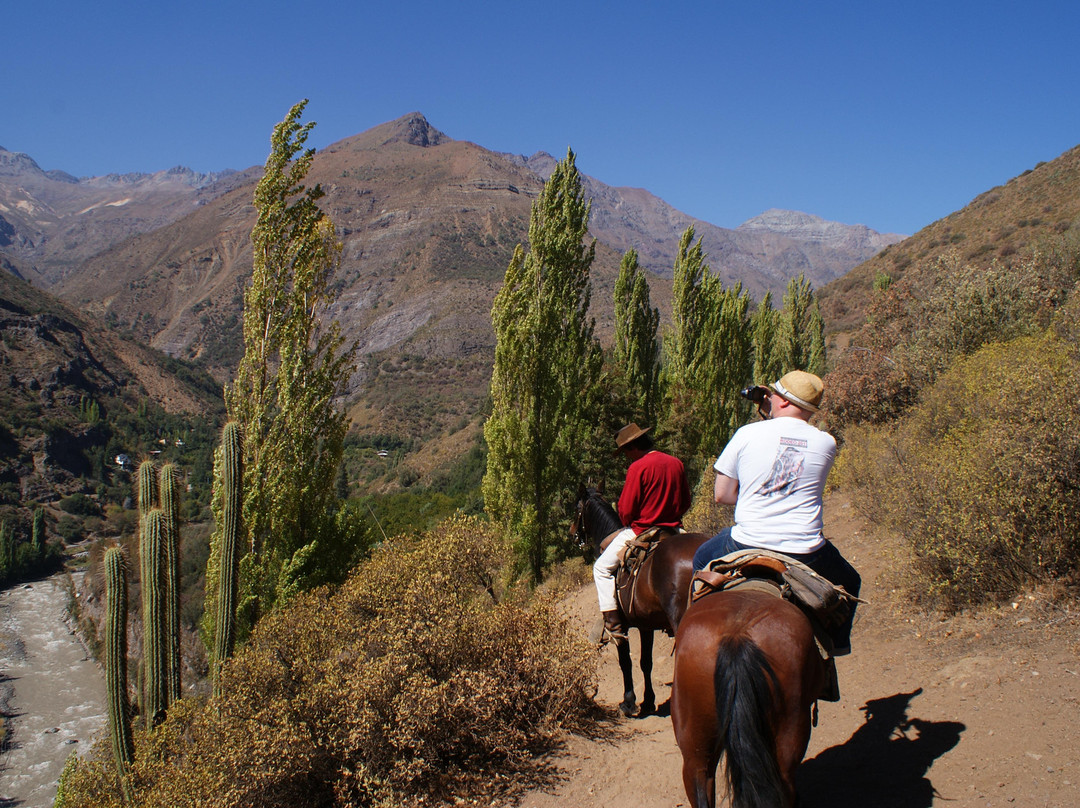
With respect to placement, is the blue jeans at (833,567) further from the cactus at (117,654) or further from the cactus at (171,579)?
the cactus at (117,654)

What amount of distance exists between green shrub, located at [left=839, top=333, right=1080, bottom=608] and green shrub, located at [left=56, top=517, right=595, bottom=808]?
384 centimetres

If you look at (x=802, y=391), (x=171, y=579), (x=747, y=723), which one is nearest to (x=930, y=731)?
(x=747, y=723)

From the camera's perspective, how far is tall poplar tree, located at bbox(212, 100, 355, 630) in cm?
1016

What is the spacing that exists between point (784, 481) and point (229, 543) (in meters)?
7.76

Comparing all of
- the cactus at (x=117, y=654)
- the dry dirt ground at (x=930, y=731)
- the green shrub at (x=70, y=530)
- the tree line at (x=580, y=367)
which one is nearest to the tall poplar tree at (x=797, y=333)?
the tree line at (x=580, y=367)

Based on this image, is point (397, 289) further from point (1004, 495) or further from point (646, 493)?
point (1004, 495)

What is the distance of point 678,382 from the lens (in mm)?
23219

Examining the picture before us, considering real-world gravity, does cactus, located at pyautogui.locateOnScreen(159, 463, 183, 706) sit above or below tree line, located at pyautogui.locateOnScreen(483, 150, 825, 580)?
below

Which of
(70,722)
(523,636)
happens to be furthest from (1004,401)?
(70,722)

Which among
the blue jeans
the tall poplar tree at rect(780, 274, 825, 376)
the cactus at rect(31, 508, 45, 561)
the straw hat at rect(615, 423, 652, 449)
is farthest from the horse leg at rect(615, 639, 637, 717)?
the cactus at rect(31, 508, 45, 561)

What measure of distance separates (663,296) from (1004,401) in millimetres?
124027

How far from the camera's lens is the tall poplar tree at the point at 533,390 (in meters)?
13.6

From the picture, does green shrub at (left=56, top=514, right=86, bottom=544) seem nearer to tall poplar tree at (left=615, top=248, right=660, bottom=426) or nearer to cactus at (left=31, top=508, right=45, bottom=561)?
cactus at (left=31, top=508, right=45, bottom=561)

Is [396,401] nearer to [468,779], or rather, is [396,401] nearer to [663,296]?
Answer: [663,296]
